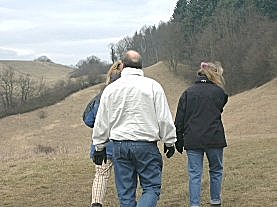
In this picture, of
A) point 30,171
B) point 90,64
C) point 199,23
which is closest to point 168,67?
point 199,23

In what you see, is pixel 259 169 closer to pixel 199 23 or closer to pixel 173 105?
pixel 173 105

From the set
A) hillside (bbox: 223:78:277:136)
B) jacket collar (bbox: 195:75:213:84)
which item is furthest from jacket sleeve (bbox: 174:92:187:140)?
hillside (bbox: 223:78:277:136)

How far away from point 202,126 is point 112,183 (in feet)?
11.4

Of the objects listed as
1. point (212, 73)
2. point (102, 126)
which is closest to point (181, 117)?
point (212, 73)

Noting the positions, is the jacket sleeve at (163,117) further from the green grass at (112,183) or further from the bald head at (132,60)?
the green grass at (112,183)

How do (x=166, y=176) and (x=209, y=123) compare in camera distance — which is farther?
(x=166, y=176)

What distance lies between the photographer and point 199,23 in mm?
71500

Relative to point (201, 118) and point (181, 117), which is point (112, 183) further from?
point (201, 118)

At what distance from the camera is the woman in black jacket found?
668 centimetres

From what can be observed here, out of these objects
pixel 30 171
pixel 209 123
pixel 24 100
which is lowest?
pixel 24 100

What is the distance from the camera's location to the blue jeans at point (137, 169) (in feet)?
17.0

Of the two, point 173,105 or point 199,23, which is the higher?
point 199,23

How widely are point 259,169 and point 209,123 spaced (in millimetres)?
3732

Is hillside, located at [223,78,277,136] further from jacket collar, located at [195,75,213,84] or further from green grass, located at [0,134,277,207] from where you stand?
jacket collar, located at [195,75,213,84]
